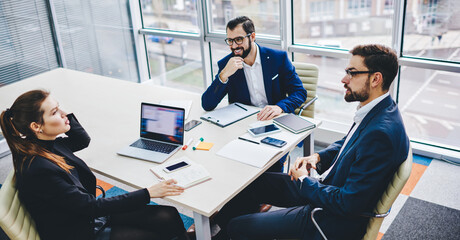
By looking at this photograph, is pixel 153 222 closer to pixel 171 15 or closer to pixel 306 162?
pixel 306 162

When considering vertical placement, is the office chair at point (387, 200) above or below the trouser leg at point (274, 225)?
above

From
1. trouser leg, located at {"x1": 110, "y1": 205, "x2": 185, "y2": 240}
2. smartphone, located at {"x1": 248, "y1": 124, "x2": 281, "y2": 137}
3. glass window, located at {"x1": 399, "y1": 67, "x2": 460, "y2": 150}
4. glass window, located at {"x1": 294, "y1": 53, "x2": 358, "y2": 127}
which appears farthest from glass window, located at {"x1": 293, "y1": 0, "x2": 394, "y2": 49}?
trouser leg, located at {"x1": 110, "y1": 205, "x2": 185, "y2": 240}

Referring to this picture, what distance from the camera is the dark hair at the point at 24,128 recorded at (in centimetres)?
197

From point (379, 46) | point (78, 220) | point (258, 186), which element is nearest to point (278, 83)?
point (258, 186)

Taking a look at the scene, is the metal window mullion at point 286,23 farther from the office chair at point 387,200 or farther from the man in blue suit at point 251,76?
the office chair at point 387,200

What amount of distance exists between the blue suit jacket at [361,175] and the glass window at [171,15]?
3400 millimetres

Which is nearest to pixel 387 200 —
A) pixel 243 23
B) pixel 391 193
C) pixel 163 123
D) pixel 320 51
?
pixel 391 193

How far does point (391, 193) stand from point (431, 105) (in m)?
2.86

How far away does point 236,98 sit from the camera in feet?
11.1

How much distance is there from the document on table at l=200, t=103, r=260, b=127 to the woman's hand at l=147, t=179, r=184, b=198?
0.85m

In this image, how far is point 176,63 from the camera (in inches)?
225

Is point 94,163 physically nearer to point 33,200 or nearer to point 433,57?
point 33,200

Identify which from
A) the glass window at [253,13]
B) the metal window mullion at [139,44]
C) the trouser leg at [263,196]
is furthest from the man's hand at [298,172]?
the metal window mullion at [139,44]

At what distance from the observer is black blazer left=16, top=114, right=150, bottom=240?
75.0 inches
